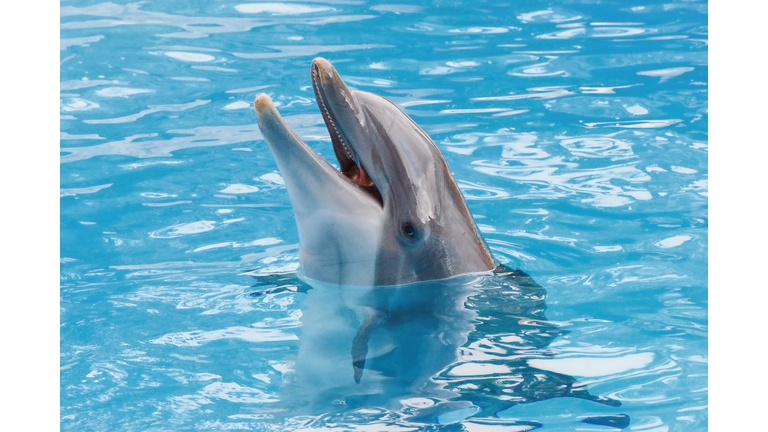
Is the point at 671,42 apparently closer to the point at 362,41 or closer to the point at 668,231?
the point at 362,41

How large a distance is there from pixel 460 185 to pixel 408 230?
9.35 ft

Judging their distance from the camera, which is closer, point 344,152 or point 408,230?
point 408,230

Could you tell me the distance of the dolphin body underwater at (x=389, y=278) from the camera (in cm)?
481

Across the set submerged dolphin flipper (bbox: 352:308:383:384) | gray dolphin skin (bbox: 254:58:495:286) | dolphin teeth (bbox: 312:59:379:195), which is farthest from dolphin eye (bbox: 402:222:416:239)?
submerged dolphin flipper (bbox: 352:308:383:384)

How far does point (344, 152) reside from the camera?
5.57m

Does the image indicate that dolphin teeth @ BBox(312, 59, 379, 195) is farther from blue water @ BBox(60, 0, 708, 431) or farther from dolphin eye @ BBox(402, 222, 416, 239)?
blue water @ BBox(60, 0, 708, 431)

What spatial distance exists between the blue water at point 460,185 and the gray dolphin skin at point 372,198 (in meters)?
0.24

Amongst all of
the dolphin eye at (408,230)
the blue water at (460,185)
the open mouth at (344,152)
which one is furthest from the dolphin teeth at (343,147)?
the blue water at (460,185)

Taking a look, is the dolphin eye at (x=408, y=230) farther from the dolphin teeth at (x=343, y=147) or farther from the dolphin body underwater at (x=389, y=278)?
the dolphin teeth at (x=343, y=147)

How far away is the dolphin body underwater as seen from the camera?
4.81 metres

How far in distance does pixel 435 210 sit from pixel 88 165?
4.38 meters

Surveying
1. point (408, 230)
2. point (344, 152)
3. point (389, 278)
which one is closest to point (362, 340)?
point (389, 278)

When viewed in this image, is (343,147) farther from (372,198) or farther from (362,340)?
(362,340)

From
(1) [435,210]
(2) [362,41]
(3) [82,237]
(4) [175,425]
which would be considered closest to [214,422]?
(4) [175,425]
